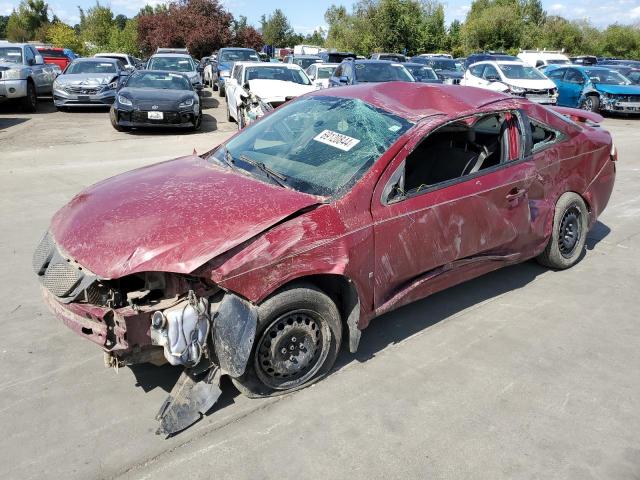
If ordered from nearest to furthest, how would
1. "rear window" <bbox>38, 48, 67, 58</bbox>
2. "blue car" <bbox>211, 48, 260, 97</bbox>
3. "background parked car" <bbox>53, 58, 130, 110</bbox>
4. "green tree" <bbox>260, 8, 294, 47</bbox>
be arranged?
"background parked car" <bbox>53, 58, 130, 110</bbox> < "blue car" <bbox>211, 48, 260, 97</bbox> < "rear window" <bbox>38, 48, 67, 58</bbox> < "green tree" <bbox>260, 8, 294, 47</bbox>

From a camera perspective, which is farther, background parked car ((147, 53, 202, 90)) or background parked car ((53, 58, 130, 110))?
background parked car ((147, 53, 202, 90))

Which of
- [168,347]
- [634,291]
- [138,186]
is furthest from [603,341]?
[138,186]

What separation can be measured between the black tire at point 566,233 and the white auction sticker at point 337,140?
2.24m

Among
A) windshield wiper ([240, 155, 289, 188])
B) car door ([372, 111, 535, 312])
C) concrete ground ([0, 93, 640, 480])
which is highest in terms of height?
windshield wiper ([240, 155, 289, 188])

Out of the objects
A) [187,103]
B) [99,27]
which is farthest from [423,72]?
[99,27]

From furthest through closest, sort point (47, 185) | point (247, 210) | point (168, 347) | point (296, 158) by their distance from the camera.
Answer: point (47, 185), point (296, 158), point (247, 210), point (168, 347)

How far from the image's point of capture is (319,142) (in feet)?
13.3

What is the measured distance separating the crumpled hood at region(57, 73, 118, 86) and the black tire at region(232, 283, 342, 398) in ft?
48.5

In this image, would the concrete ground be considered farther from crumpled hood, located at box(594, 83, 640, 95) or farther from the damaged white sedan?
crumpled hood, located at box(594, 83, 640, 95)

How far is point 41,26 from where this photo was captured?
58.2 m

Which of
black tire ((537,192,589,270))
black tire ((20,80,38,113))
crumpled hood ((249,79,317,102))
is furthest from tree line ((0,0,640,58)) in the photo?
black tire ((537,192,589,270))

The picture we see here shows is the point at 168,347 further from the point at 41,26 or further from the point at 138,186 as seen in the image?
the point at 41,26

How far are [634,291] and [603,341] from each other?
3.96 feet

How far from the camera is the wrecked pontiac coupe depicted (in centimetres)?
303
